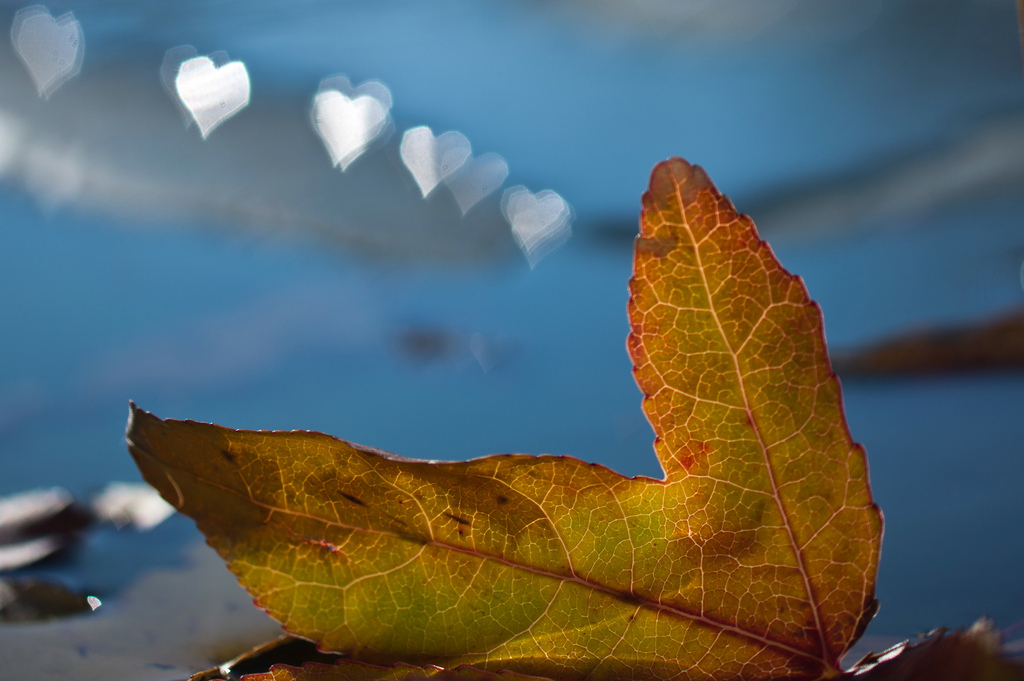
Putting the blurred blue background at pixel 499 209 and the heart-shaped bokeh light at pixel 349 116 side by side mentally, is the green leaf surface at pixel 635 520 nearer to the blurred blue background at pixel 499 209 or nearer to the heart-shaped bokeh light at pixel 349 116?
the blurred blue background at pixel 499 209

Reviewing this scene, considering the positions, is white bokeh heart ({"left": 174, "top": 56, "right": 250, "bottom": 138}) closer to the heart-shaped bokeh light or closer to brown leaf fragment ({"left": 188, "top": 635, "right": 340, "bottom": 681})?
the heart-shaped bokeh light

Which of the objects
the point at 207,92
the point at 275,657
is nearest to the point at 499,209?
the point at 207,92

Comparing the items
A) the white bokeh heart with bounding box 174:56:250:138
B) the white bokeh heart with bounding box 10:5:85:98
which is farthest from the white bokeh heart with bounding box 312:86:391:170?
the white bokeh heart with bounding box 10:5:85:98

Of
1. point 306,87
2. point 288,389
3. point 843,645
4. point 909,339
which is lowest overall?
point 843,645

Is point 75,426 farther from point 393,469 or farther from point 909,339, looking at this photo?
point 909,339

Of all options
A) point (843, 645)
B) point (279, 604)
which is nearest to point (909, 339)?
point (843, 645)
